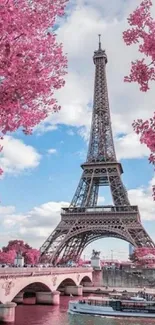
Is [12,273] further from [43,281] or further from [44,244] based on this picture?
[44,244]

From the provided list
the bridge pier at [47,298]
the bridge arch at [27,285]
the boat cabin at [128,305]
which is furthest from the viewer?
the bridge pier at [47,298]

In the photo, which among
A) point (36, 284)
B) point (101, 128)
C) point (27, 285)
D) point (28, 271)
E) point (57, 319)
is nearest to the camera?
point (57, 319)

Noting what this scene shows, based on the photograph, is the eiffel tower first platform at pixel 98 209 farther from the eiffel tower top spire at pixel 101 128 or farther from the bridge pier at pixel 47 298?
the bridge pier at pixel 47 298

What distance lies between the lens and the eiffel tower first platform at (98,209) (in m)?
61.6

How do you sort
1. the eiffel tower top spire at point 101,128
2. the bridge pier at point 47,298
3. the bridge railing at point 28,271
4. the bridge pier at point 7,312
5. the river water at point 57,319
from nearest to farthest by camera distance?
the bridge pier at point 7,312 < the river water at point 57,319 < the bridge railing at point 28,271 < the bridge pier at point 47,298 < the eiffel tower top spire at point 101,128

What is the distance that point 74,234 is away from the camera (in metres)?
62.0

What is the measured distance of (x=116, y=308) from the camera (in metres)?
37.1

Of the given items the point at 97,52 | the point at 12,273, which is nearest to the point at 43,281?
the point at 12,273

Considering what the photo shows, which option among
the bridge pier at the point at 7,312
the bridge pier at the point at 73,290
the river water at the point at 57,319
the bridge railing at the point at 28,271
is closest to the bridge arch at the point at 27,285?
the bridge railing at the point at 28,271

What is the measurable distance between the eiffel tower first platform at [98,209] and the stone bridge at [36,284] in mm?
5855

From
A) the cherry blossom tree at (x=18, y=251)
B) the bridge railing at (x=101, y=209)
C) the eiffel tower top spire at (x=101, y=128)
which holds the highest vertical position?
the eiffel tower top spire at (x=101, y=128)

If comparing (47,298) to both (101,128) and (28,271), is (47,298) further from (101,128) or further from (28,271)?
(101,128)

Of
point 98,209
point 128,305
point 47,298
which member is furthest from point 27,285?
point 98,209

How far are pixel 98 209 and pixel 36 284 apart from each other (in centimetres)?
2305
